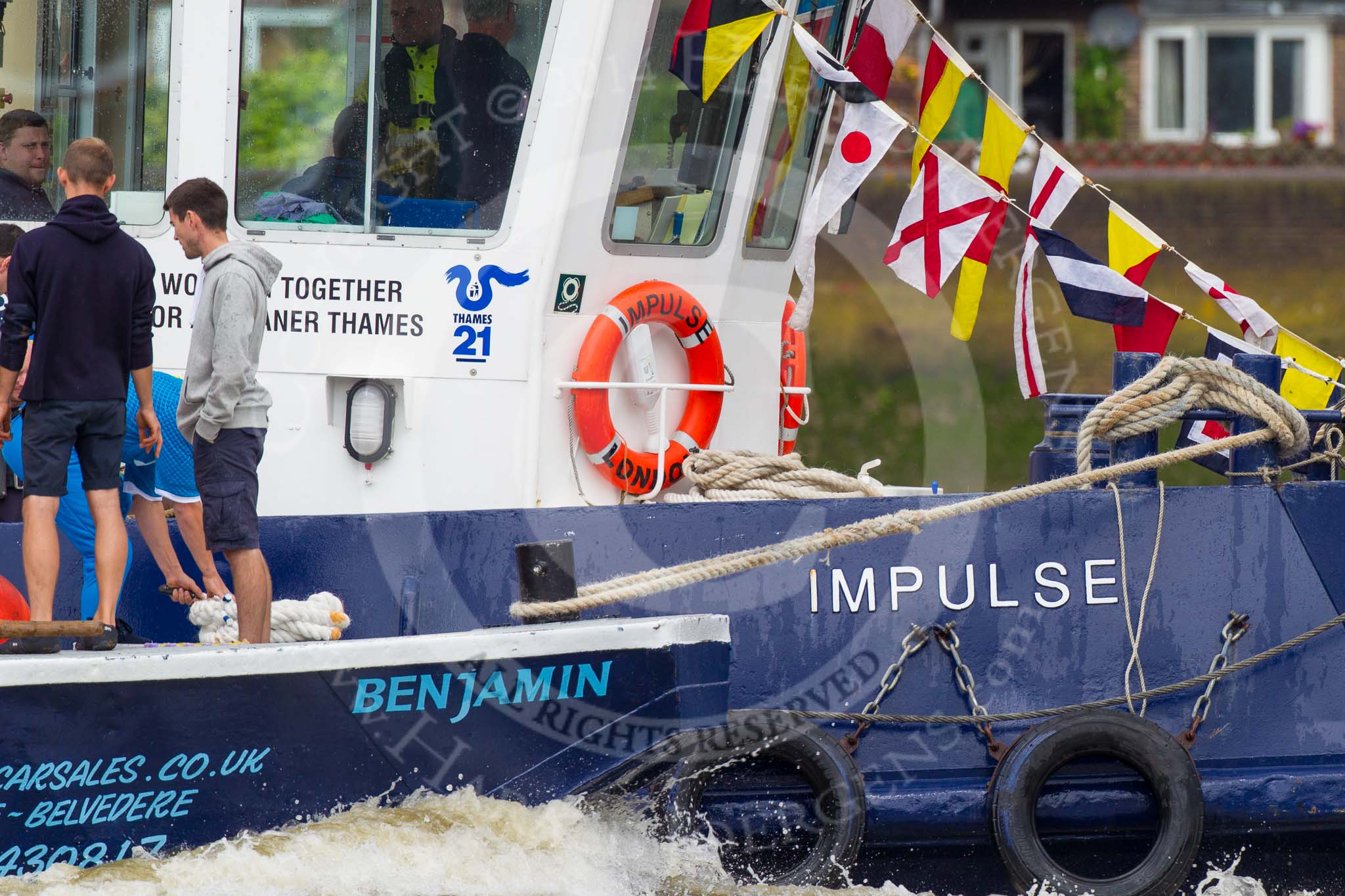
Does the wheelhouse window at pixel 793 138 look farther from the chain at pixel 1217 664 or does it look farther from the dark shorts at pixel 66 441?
the dark shorts at pixel 66 441

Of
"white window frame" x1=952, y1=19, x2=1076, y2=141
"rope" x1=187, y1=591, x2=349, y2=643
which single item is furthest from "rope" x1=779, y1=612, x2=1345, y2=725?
"white window frame" x1=952, y1=19, x2=1076, y2=141

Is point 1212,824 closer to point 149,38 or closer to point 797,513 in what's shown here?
point 797,513

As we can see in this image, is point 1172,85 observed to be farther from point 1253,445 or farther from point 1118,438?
point 1118,438

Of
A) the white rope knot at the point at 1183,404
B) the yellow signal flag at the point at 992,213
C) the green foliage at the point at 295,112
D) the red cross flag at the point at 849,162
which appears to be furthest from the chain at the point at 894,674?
the green foliage at the point at 295,112

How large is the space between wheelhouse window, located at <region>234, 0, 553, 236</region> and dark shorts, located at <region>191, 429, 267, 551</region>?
0.76 meters

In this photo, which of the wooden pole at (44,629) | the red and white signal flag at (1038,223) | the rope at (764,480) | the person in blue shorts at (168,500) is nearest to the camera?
the wooden pole at (44,629)

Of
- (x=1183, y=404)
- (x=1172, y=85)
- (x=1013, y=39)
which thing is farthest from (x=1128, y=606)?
(x=1172, y=85)

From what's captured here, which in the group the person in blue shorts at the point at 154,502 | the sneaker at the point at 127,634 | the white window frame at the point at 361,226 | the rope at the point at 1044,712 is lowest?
the rope at the point at 1044,712

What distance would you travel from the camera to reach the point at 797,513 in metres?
4.50

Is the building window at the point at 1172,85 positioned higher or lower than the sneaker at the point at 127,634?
higher

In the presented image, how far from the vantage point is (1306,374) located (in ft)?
18.8

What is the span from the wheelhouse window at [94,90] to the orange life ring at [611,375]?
4.61ft

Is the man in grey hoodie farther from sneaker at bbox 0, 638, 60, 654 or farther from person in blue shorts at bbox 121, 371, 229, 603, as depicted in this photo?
sneaker at bbox 0, 638, 60, 654

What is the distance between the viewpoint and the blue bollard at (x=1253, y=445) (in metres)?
4.59
